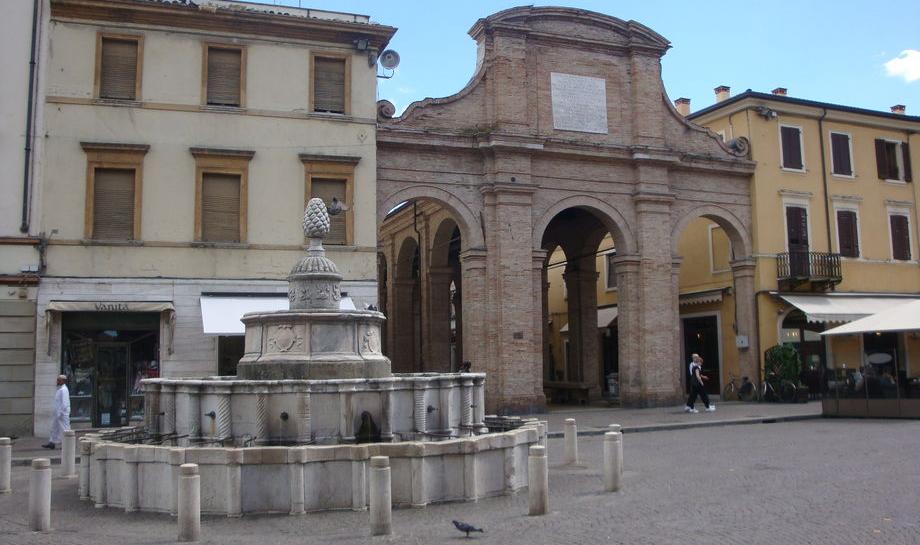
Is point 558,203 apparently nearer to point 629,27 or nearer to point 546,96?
point 546,96

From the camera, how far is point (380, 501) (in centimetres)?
859

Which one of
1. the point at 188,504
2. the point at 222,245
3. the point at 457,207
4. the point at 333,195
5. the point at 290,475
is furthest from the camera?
the point at 457,207

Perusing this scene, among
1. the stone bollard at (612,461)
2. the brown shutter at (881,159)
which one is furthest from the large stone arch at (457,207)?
the brown shutter at (881,159)

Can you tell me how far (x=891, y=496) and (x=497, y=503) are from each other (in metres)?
4.69

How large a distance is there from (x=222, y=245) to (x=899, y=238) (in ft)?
80.1

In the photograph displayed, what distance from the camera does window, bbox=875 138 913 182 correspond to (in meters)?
32.6

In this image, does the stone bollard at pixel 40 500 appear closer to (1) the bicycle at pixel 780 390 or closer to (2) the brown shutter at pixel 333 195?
(2) the brown shutter at pixel 333 195

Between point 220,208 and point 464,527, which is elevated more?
point 220,208

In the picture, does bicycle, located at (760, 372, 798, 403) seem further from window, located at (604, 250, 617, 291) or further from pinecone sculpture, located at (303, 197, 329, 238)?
pinecone sculpture, located at (303, 197, 329, 238)

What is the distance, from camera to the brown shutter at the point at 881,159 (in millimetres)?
32438

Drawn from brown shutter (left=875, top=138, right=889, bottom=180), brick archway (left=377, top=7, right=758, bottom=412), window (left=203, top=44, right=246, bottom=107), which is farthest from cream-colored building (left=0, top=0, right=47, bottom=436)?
brown shutter (left=875, top=138, right=889, bottom=180)

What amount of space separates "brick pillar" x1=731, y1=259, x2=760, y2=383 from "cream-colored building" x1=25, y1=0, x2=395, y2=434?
Result: 1312 cm

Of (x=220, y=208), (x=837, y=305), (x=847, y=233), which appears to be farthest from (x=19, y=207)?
(x=847, y=233)

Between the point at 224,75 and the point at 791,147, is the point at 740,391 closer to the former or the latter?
the point at 791,147
